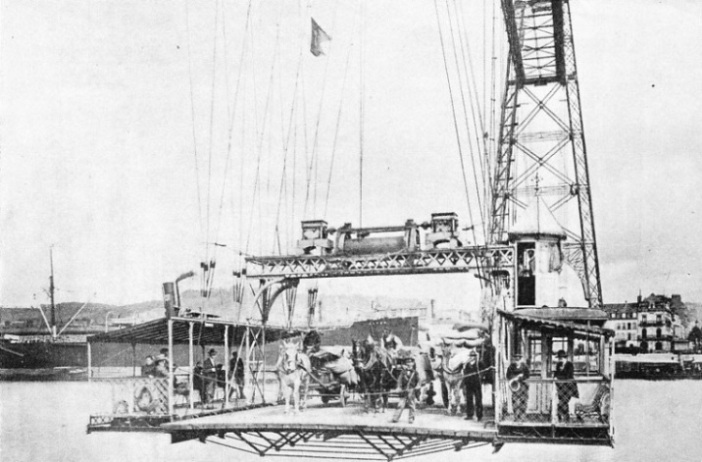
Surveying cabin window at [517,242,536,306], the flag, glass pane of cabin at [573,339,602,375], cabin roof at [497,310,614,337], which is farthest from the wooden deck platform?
the flag

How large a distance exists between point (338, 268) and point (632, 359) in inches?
2624

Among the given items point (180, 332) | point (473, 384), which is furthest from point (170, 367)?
point (473, 384)

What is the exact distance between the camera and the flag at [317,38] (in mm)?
22125

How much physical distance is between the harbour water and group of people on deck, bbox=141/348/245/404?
867 cm

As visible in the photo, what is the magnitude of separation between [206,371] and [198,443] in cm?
2413

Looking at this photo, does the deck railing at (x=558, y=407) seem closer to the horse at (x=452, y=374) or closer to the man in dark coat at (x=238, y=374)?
the horse at (x=452, y=374)

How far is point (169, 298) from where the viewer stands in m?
16.2

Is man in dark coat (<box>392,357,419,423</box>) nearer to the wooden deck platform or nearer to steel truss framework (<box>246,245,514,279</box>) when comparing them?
the wooden deck platform

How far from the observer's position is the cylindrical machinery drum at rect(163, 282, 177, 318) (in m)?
16.1


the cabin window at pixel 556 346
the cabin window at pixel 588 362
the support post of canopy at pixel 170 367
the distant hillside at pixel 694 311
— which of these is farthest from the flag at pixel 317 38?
the distant hillside at pixel 694 311

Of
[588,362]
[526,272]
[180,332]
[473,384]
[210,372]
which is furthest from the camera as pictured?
[588,362]

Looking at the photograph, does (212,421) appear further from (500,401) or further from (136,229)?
(136,229)

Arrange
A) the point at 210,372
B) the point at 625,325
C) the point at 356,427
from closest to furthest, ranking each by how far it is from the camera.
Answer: the point at 356,427 → the point at 210,372 → the point at 625,325

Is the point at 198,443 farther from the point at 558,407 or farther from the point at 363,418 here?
the point at 558,407
